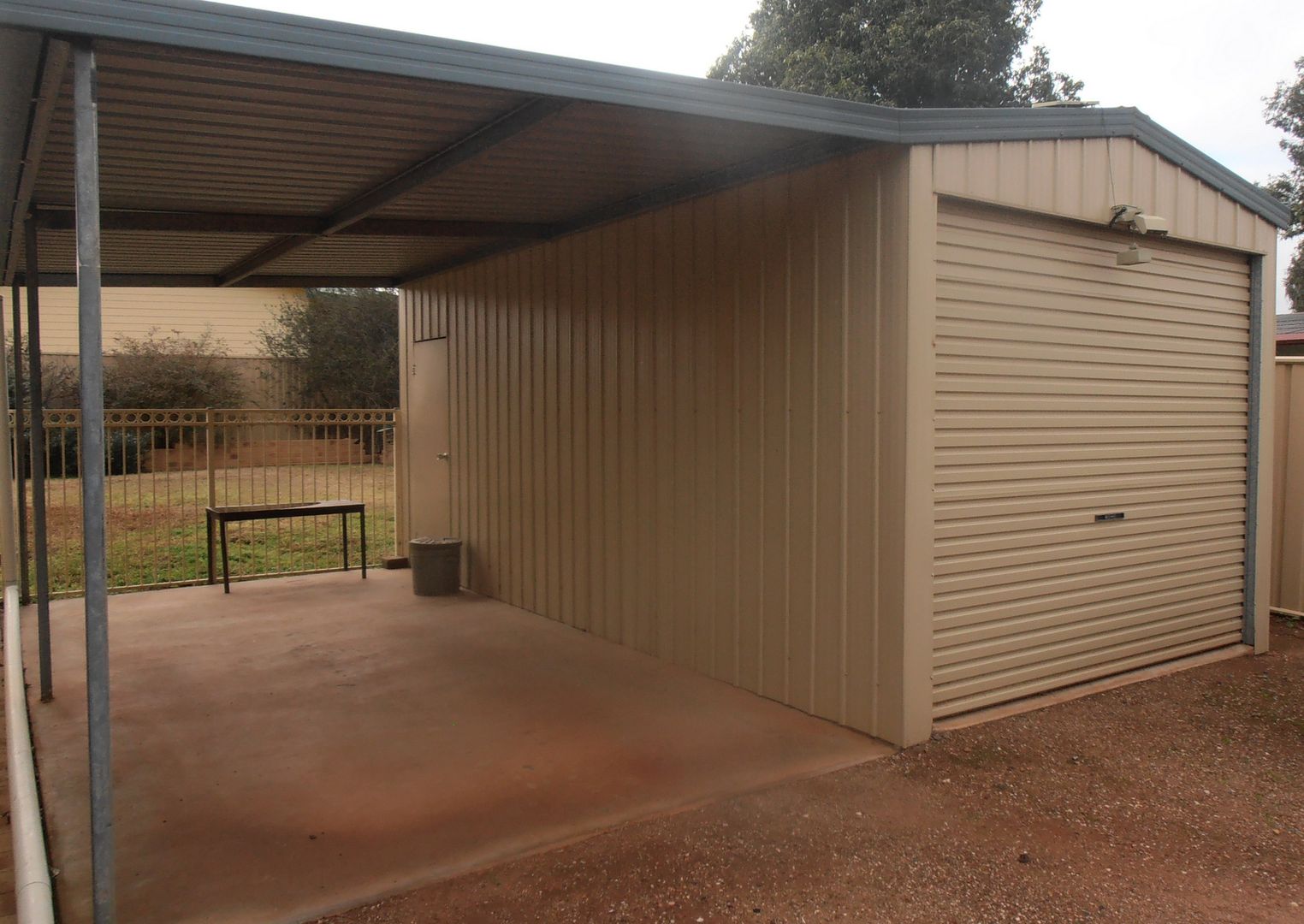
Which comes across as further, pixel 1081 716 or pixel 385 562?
pixel 385 562

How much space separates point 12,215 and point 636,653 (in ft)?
13.3

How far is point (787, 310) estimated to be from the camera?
4586 millimetres

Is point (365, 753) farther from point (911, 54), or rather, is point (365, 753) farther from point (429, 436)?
point (911, 54)

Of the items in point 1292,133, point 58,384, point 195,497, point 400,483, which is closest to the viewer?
point 195,497

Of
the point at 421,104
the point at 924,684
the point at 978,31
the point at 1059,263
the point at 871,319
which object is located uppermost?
the point at 978,31

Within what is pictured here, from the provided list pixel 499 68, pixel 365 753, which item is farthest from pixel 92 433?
pixel 365 753

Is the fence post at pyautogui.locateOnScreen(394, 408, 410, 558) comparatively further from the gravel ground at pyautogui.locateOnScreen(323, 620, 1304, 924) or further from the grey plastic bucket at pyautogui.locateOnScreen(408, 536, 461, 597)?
the gravel ground at pyautogui.locateOnScreen(323, 620, 1304, 924)

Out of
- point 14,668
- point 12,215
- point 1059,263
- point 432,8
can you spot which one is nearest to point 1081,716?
point 1059,263

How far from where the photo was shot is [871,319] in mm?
4121

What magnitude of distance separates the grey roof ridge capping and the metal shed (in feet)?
0.03

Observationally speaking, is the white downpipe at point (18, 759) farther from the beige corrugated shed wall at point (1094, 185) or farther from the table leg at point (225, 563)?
the beige corrugated shed wall at point (1094, 185)

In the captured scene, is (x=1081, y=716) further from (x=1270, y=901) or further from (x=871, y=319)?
(x=871, y=319)

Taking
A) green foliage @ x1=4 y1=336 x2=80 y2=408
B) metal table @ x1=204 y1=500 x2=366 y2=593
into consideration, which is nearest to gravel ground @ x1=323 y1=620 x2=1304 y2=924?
metal table @ x1=204 y1=500 x2=366 y2=593

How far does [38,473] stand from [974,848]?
4.49 metres
